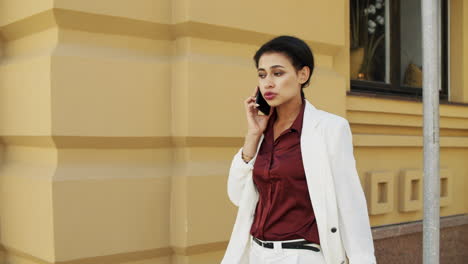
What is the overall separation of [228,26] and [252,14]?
24 centimetres

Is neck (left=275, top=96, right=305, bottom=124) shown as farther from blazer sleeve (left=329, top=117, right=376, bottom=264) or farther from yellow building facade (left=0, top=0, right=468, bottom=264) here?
yellow building facade (left=0, top=0, right=468, bottom=264)

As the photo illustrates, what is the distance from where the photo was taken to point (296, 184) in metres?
2.32

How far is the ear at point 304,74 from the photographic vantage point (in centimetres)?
241

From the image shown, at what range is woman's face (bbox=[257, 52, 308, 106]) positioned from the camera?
2.36 m

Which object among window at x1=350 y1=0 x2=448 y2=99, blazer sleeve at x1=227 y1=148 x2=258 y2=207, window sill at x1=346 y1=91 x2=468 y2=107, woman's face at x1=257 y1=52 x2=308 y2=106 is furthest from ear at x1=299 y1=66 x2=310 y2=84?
window at x1=350 y1=0 x2=448 y2=99

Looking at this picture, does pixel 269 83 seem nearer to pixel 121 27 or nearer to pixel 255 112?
pixel 255 112

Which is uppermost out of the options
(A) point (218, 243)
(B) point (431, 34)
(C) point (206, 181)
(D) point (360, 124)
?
(B) point (431, 34)

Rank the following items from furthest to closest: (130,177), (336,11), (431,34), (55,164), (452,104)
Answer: (452,104) → (336,11) → (130,177) → (55,164) → (431,34)

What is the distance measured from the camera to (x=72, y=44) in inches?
127

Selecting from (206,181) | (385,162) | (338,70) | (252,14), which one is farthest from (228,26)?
(385,162)

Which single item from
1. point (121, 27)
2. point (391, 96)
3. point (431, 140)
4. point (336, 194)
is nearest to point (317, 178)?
point (336, 194)

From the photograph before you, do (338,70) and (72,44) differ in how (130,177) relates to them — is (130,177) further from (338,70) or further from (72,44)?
(338,70)

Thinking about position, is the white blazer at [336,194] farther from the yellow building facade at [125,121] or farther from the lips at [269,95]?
the yellow building facade at [125,121]

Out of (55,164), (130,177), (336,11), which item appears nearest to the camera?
(55,164)
